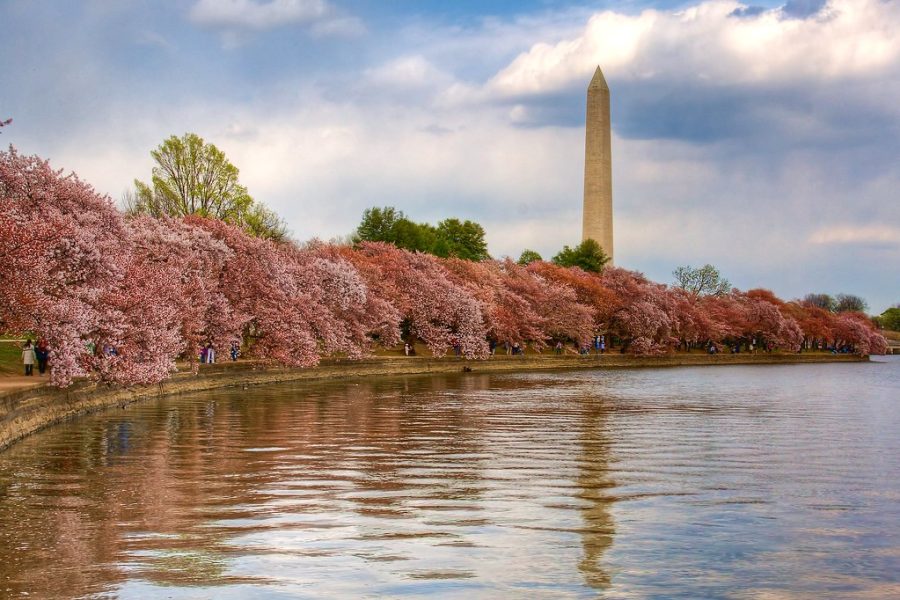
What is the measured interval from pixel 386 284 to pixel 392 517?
63.0 meters

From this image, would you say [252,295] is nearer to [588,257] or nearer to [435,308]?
[435,308]

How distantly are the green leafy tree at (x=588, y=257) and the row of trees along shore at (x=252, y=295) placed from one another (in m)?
0.40

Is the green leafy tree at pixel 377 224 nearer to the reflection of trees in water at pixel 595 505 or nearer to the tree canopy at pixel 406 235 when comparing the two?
the tree canopy at pixel 406 235

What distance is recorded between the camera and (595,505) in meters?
18.0

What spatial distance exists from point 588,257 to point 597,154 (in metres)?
17.1

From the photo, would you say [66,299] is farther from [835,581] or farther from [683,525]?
[835,581]

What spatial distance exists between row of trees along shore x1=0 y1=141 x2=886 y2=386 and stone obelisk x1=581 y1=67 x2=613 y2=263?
283 inches

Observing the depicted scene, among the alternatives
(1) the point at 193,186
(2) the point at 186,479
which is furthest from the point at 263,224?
(2) the point at 186,479

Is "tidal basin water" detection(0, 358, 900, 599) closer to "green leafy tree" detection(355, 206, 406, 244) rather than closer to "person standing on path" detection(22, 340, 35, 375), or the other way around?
"person standing on path" detection(22, 340, 35, 375)

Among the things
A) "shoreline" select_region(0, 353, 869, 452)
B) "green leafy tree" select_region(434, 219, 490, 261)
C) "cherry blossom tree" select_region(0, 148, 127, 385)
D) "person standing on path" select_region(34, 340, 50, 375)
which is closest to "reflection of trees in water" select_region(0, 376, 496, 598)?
"shoreline" select_region(0, 353, 869, 452)

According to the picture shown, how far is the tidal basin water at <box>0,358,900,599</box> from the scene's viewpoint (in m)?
12.9

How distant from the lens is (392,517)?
1669 cm

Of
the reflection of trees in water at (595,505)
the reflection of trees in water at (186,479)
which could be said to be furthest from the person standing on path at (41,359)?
the reflection of trees in water at (595,505)

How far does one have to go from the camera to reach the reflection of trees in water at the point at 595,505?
526 inches
